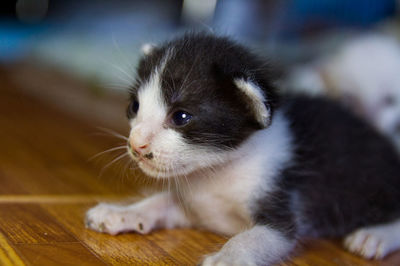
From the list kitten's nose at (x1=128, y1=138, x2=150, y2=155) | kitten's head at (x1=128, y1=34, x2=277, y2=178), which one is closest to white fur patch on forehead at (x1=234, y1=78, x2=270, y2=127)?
kitten's head at (x1=128, y1=34, x2=277, y2=178)

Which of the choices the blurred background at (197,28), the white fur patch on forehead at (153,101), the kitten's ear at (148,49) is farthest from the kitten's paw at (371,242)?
the kitten's ear at (148,49)

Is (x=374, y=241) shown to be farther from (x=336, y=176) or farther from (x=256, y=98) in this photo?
(x=256, y=98)

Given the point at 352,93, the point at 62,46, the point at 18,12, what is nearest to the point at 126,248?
the point at 352,93

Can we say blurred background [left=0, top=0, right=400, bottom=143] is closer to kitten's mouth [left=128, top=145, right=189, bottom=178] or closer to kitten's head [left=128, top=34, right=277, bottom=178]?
kitten's head [left=128, top=34, right=277, bottom=178]

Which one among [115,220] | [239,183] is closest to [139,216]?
[115,220]

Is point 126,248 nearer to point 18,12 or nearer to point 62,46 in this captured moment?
point 62,46

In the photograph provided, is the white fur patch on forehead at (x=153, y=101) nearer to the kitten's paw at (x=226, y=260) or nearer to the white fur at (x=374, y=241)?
the kitten's paw at (x=226, y=260)
